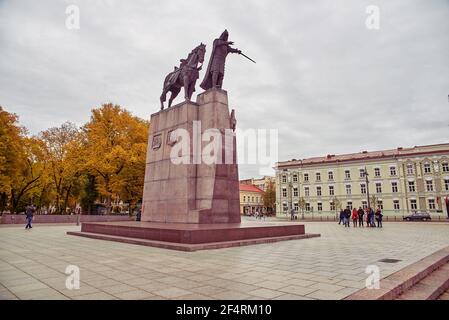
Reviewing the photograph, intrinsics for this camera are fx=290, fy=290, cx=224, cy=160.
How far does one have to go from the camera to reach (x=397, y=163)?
52844 mm

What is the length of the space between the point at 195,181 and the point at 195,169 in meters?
0.57

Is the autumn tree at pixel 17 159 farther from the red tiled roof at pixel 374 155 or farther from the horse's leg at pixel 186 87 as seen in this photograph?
the red tiled roof at pixel 374 155

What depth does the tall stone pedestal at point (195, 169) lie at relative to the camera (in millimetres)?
12930

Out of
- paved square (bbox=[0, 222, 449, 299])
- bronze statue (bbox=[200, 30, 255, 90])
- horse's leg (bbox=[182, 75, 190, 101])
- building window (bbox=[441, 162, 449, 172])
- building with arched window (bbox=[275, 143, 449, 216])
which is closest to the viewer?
paved square (bbox=[0, 222, 449, 299])

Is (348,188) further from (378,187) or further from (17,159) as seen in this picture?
(17,159)

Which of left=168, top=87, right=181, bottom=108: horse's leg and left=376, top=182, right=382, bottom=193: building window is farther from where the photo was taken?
left=376, top=182, right=382, bottom=193: building window

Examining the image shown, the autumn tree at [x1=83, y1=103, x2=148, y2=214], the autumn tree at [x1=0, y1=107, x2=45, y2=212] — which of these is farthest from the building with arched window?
the autumn tree at [x1=0, y1=107, x2=45, y2=212]

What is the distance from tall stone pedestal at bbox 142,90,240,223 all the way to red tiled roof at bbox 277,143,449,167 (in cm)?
4935

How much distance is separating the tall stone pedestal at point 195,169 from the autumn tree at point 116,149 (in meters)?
15.5

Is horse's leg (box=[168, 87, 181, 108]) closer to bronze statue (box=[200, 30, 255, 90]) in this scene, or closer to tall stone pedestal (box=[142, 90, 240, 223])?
tall stone pedestal (box=[142, 90, 240, 223])

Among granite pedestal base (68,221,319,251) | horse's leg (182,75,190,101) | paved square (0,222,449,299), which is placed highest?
horse's leg (182,75,190,101)

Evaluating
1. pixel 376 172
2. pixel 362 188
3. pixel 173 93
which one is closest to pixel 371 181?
pixel 376 172

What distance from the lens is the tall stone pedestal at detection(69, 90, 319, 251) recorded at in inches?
485
